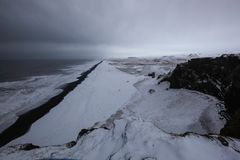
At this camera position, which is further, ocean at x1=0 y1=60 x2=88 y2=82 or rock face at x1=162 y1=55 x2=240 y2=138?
ocean at x1=0 y1=60 x2=88 y2=82

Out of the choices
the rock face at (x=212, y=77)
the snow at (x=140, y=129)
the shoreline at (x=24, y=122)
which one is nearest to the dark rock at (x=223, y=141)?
the snow at (x=140, y=129)

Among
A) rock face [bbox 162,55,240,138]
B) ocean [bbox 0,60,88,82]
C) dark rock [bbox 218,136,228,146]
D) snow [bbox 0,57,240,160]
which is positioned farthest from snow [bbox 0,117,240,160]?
ocean [bbox 0,60,88,82]

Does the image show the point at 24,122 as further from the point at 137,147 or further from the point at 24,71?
the point at 24,71

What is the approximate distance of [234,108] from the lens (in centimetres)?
1202

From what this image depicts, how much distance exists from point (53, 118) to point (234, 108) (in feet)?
56.6

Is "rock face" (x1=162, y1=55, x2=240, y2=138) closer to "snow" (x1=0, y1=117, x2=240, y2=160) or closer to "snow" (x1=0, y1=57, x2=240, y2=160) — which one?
"snow" (x1=0, y1=57, x2=240, y2=160)

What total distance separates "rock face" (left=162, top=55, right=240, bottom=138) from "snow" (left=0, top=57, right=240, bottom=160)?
971 mm

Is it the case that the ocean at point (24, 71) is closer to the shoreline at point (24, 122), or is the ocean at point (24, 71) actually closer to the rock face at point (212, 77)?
the shoreline at point (24, 122)

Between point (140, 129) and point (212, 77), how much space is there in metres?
13.1

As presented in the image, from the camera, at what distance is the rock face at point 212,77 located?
1292 cm

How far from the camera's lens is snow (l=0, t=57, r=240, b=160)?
6.89 meters

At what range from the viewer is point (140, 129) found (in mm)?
8656

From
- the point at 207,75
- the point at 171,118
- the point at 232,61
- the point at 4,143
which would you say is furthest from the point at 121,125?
the point at 232,61

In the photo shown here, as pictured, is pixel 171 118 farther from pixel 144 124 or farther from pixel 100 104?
pixel 100 104
